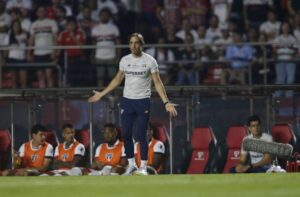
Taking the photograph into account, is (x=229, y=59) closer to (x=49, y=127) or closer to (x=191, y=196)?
(x=49, y=127)

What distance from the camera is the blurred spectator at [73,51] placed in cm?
2633

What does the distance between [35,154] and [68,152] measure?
22.0 inches

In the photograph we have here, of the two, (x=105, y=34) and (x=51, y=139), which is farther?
(x=105, y=34)

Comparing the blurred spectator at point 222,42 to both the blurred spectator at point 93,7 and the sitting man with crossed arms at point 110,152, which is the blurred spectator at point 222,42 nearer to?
the blurred spectator at point 93,7

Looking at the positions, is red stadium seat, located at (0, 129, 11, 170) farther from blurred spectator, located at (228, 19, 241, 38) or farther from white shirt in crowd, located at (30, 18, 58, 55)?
blurred spectator, located at (228, 19, 241, 38)

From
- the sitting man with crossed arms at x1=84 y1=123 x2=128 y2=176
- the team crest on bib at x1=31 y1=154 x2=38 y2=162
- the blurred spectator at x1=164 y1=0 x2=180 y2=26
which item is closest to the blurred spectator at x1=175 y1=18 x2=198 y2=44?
the blurred spectator at x1=164 y1=0 x2=180 y2=26

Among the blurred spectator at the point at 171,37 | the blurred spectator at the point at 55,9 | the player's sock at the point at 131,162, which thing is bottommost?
the player's sock at the point at 131,162

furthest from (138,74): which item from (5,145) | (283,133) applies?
(5,145)

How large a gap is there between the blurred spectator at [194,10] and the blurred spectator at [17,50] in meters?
3.41

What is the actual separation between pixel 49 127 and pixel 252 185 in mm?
7122

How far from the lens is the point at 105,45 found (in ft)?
87.6

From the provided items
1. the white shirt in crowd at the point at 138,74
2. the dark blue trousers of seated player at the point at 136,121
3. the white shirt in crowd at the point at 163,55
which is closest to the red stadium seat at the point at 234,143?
the white shirt in crowd at the point at 163,55

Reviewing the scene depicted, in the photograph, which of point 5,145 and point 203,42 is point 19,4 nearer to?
point 203,42

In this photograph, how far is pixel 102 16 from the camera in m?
27.3
